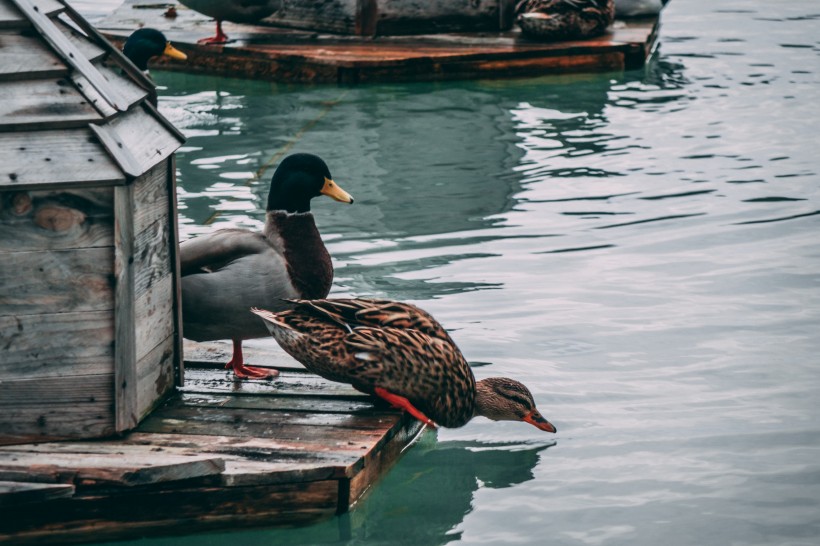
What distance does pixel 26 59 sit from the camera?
503 centimetres

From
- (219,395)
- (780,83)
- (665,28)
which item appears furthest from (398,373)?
(665,28)

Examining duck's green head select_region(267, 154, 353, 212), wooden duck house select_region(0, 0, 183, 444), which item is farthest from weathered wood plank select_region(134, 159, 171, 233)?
duck's green head select_region(267, 154, 353, 212)

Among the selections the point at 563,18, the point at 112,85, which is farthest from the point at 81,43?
the point at 563,18

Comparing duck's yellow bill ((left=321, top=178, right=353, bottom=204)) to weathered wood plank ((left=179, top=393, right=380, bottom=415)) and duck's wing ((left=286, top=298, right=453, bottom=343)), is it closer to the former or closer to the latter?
duck's wing ((left=286, top=298, right=453, bottom=343))

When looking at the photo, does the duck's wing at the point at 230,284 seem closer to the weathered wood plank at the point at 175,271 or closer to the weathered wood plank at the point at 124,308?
the weathered wood plank at the point at 175,271

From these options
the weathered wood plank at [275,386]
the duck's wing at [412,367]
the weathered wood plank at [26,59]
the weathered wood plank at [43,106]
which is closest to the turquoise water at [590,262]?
the duck's wing at [412,367]

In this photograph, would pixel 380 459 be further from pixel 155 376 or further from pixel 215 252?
pixel 215 252

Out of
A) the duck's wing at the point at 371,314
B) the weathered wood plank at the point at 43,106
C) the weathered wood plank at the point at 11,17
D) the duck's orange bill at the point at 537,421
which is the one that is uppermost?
the weathered wood plank at the point at 11,17

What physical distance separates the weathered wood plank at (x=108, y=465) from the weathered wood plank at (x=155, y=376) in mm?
372

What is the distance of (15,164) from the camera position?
491 cm

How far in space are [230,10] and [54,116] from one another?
9126 millimetres

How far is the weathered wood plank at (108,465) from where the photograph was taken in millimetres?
4879

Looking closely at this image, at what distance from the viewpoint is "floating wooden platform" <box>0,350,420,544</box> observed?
4.90 m

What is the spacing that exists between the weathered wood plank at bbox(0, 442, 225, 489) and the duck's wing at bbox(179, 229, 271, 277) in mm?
1134
